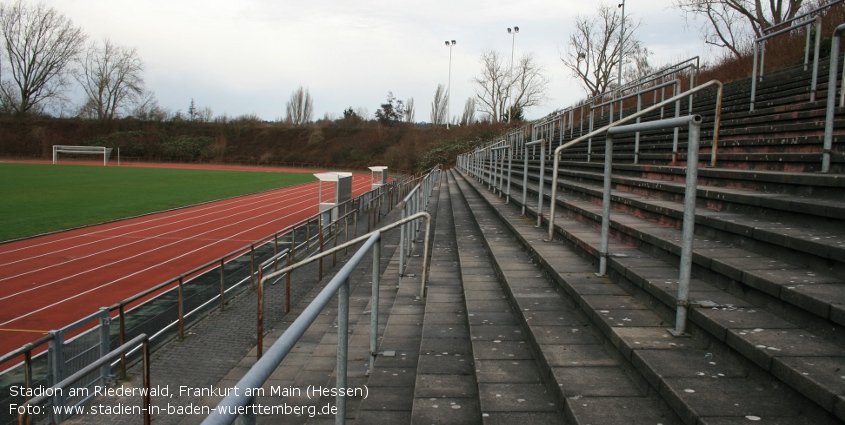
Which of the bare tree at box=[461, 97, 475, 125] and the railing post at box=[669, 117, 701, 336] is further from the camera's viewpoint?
the bare tree at box=[461, 97, 475, 125]

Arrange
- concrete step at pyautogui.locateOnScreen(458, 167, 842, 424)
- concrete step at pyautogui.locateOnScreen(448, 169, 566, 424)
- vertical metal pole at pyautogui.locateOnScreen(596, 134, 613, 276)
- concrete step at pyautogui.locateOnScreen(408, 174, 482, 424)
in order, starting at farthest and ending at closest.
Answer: vertical metal pole at pyautogui.locateOnScreen(596, 134, 613, 276) < concrete step at pyautogui.locateOnScreen(408, 174, 482, 424) < concrete step at pyautogui.locateOnScreen(448, 169, 566, 424) < concrete step at pyautogui.locateOnScreen(458, 167, 842, 424)

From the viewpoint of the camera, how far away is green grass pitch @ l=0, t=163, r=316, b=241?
19.5 meters

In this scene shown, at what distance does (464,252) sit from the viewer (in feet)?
20.0

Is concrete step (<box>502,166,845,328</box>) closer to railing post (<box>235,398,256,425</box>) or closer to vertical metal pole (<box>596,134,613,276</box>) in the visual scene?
vertical metal pole (<box>596,134,613,276</box>)

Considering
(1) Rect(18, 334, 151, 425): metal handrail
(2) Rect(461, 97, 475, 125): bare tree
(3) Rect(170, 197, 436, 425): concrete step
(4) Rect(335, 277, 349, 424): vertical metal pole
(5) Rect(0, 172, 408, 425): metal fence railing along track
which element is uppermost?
(2) Rect(461, 97, 475, 125): bare tree

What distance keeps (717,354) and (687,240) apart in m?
0.56

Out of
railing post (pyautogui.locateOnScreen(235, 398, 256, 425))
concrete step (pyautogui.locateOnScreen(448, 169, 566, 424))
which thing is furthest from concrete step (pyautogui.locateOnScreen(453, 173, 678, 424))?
railing post (pyautogui.locateOnScreen(235, 398, 256, 425))

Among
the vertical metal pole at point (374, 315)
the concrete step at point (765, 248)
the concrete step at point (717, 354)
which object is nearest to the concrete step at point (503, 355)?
the concrete step at point (717, 354)

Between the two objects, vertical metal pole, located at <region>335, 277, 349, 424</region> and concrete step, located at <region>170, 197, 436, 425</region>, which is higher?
vertical metal pole, located at <region>335, 277, 349, 424</region>

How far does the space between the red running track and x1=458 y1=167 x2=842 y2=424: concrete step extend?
28.8ft

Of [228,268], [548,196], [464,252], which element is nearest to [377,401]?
[464,252]

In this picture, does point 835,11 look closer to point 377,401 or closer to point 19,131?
point 377,401

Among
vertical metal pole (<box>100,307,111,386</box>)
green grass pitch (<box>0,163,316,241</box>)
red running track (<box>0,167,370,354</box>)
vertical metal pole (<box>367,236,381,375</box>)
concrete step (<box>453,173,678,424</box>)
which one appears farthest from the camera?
green grass pitch (<box>0,163,316,241</box>)

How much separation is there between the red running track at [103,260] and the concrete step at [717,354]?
877cm
